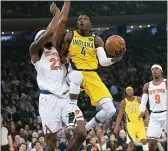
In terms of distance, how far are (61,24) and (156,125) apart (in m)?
4.19

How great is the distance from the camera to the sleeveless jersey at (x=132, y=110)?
43.7 ft

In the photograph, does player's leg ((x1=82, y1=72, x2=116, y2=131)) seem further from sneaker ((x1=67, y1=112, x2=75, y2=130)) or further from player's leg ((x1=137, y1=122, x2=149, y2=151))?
player's leg ((x1=137, y1=122, x2=149, y2=151))

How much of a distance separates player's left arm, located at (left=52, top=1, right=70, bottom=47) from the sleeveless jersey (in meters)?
5.63

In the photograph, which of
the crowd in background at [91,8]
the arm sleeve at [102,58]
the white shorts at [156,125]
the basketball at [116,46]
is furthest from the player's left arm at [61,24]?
the crowd in background at [91,8]

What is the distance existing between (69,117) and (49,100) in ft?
1.40

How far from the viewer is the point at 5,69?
85.9 ft

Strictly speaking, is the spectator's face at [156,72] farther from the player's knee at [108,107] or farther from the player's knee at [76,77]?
the player's knee at [76,77]

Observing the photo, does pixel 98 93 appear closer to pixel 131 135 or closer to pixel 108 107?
pixel 108 107

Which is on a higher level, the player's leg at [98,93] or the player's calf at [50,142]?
the player's leg at [98,93]

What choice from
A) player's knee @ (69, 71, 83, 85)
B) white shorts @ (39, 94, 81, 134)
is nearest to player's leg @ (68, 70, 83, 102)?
player's knee @ (69, 71, 83, 85)

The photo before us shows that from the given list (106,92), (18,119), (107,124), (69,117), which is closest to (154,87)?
(106,92)

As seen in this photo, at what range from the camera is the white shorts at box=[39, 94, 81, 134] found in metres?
7.84

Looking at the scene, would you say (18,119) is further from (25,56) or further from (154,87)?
(25,56)

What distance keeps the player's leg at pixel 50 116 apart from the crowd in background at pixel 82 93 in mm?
4207
